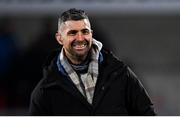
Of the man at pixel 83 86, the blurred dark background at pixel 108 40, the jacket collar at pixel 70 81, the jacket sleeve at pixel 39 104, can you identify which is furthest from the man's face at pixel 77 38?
the blurred dark background at pixel 108 40

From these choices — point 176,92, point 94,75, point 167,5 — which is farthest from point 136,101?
point 176,92

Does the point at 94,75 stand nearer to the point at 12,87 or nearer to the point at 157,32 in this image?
the point at 12,87

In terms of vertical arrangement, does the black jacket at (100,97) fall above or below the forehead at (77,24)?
below

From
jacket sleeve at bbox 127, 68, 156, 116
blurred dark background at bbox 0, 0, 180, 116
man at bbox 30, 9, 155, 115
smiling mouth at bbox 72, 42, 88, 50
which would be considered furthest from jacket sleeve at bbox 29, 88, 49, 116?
blurred dark background at bbox 0, 0, 180, 116

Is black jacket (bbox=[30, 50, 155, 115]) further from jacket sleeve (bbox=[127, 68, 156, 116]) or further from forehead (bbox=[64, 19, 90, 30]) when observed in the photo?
forehead (bbox=[64, 19, 90, 30])

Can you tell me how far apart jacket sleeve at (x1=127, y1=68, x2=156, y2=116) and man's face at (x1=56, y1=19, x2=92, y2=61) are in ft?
1.08

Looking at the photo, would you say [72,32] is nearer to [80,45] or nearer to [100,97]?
[80,45]

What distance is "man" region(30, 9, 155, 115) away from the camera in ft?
15.5

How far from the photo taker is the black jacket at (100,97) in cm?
475

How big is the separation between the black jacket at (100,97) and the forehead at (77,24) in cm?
29

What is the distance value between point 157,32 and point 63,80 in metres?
8.27

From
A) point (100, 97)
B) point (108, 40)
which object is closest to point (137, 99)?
point (100, 97)

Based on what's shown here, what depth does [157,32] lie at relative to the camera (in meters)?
13.0

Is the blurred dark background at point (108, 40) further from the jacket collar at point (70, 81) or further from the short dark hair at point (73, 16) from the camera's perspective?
the short dark hair at point (73, 16)
